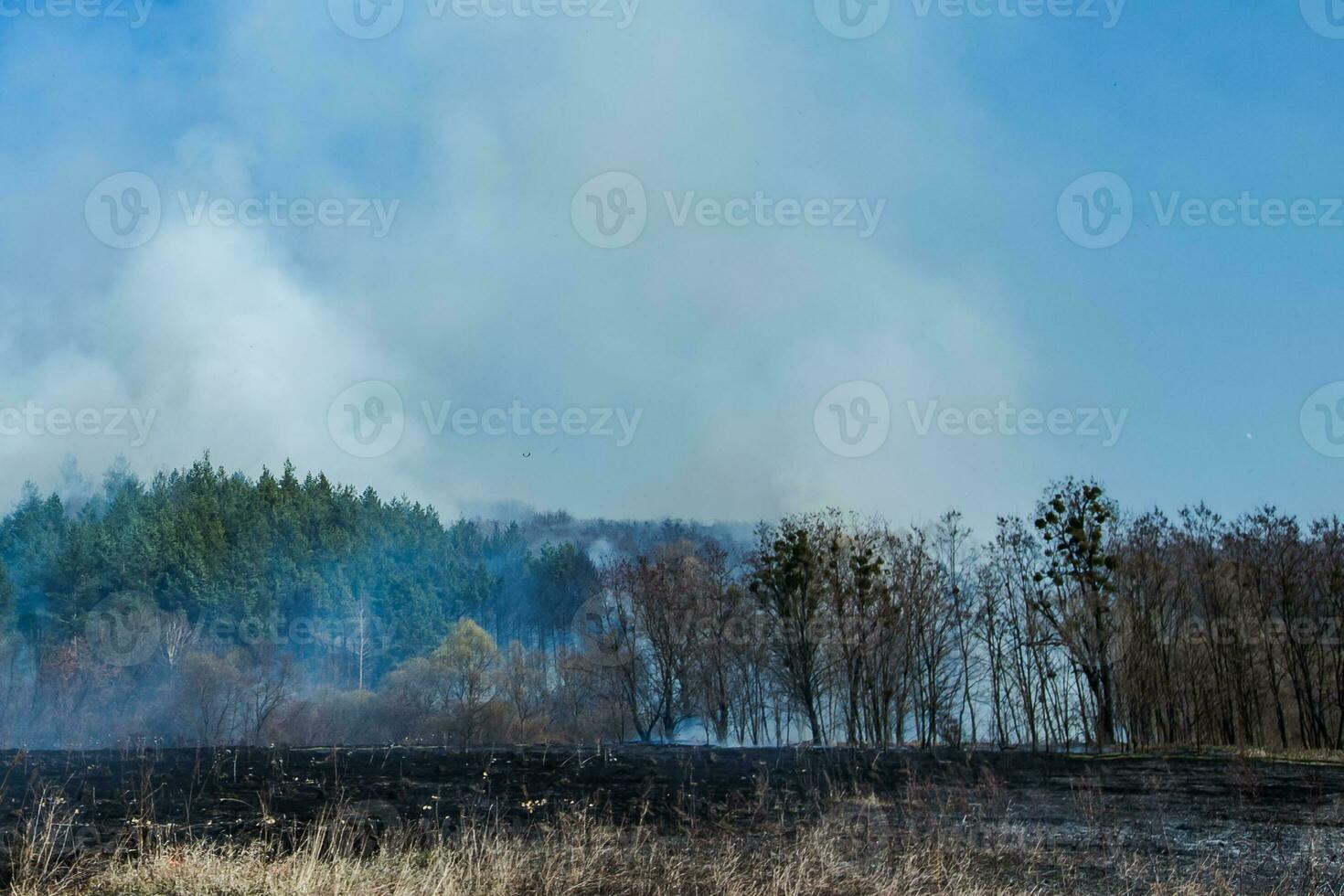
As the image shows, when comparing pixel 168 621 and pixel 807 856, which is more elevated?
pixel 168 621

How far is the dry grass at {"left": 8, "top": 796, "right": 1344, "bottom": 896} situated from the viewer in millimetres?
9188

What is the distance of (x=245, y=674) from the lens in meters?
58.3

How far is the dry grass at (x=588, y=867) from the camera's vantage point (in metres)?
9.19

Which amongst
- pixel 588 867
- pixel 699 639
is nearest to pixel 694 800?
pixel 588 867

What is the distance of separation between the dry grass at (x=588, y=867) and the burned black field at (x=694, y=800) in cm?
34

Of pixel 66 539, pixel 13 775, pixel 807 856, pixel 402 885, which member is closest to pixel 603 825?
pixel 807 856

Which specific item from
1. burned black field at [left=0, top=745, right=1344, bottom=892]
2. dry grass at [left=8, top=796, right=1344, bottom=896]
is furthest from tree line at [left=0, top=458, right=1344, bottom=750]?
dry grass at [left=8, top=796, right=1344, bottom=896]

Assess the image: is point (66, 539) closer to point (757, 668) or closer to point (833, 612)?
point (757, 668)

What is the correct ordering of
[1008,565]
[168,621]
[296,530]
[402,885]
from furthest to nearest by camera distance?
[296,530]
[168,621]
[1008,565]
[402,885]

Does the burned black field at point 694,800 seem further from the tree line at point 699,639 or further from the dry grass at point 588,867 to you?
the tree line at point 699,639

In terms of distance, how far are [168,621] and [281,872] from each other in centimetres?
6154

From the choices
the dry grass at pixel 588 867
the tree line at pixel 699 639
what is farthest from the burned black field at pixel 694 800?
the tree line at pixel 699 639

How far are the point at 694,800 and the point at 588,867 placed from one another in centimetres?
731

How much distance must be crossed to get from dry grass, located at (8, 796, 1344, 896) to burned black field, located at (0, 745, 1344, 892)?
339 millimetres
